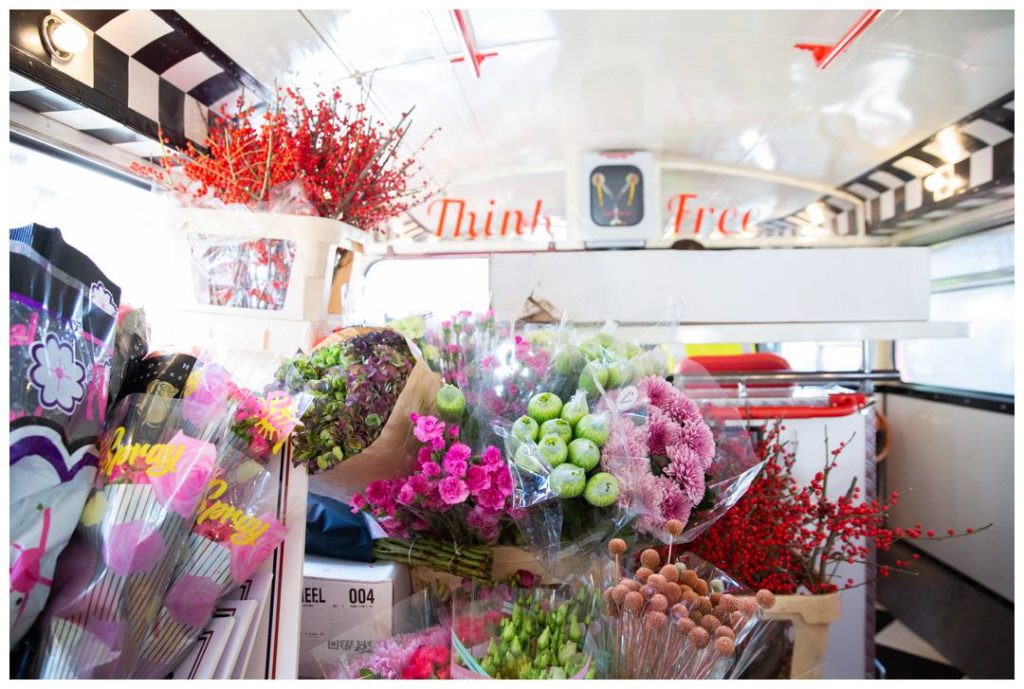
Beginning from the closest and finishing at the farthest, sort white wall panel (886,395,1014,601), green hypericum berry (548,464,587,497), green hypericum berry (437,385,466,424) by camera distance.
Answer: green hypericum berry (548,464,587,497), green hypericum berry (437,385,466,424), white wall panel (886,395,1014,601)

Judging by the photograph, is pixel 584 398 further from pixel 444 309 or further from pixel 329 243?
pixel 329 243

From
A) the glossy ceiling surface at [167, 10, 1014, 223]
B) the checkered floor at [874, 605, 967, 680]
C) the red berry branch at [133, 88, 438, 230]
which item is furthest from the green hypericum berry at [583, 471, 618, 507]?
the checkered floor at [874, 605, 967, 680]

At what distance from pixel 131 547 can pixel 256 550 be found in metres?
0.18

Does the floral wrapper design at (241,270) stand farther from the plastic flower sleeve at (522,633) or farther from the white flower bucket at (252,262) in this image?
the plastic flower sleeve at (522,633)

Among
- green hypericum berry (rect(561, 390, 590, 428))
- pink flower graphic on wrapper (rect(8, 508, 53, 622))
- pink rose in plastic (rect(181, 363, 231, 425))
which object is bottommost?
pink flower graphic on wrapper (rect(8, 508, 53, 622))

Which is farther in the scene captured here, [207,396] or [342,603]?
[342,603]

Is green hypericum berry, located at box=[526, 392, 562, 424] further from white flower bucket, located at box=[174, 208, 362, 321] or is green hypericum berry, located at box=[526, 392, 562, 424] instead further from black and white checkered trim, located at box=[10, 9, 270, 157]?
black and white checkered trim, located at box=[10, 9, 270, 157]

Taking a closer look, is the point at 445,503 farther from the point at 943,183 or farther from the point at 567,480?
the point at 943,183

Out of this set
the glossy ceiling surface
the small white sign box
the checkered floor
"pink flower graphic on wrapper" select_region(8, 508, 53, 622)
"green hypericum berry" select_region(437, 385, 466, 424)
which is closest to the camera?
"pink flower graphic on wrapper" select_region(8, 508, 53, 622)

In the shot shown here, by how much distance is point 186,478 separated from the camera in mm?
675

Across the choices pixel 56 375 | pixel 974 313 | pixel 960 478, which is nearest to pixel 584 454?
pixel 56 375

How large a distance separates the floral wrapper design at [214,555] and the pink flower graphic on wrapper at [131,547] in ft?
0.23

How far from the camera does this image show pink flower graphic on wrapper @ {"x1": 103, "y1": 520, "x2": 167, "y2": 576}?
0.62m

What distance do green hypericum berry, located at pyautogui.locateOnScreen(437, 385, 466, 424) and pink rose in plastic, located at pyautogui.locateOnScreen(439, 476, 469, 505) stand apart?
0.42ft
